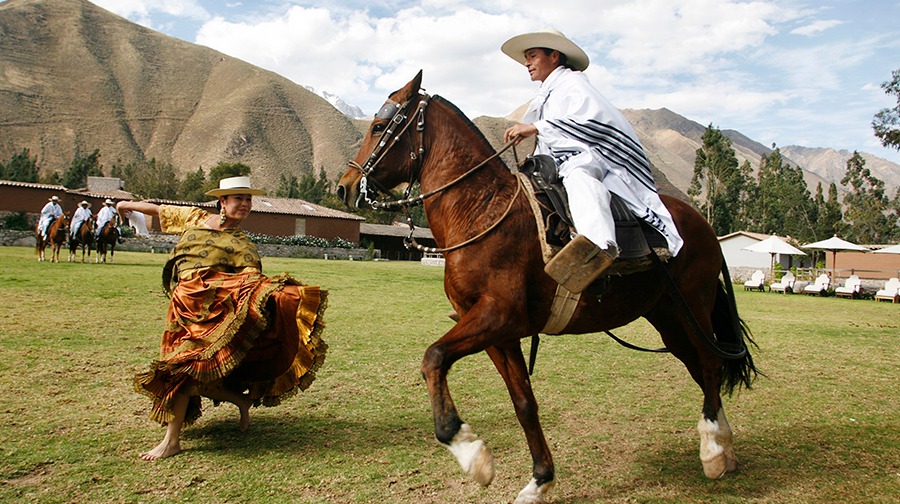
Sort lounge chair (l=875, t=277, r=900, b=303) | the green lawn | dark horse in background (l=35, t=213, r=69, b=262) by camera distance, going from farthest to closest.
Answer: lounge chair (l=875, t=277, r=900, b=303), dark horse in background (l=35, t=213, r=69, b=262), the green lawn

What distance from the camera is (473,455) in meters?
3.08

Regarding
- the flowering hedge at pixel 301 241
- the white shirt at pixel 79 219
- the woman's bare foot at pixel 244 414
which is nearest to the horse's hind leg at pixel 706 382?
the woman's bare foot at pixel 244 414

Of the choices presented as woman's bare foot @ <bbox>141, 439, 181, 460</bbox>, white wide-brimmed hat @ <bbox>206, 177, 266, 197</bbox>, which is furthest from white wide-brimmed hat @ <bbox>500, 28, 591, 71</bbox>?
woman's bare foot @ <bbox>141, 439, 181, 460</bbox>

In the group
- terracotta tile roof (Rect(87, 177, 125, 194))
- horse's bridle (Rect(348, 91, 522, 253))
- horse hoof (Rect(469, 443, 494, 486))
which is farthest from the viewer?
terracotta tile roof (Rect(87, 177, 125, 194))

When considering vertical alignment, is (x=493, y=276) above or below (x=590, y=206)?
below

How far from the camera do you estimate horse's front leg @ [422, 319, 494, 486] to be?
3086 millimetres

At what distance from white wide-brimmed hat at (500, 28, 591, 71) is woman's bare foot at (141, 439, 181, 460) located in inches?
145

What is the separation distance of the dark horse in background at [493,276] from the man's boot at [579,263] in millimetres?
199

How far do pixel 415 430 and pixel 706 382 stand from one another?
236 centimetres

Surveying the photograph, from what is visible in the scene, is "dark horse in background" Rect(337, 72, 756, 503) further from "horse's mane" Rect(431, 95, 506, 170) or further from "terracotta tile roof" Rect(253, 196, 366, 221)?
"terracotta tile roof" Rect(253, 196, 366, 221)

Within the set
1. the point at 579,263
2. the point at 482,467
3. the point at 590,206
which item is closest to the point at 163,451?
the point at 482,467

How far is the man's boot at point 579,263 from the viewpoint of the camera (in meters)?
3.37

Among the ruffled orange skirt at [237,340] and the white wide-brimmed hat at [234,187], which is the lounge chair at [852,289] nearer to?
the ruffled orange skirt at [237,340]

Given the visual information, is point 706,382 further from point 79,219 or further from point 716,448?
point 79,219
